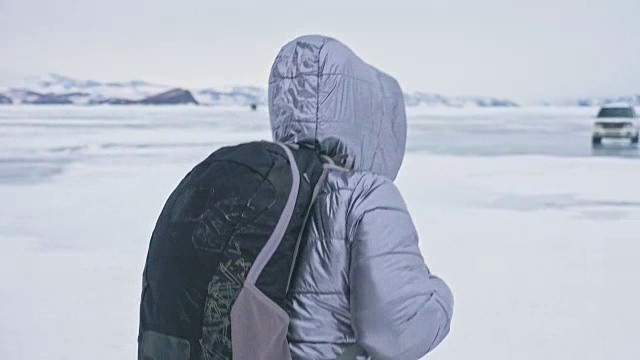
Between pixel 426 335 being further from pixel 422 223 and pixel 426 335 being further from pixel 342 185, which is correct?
pixel 422 223

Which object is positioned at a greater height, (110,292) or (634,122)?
(110,292)

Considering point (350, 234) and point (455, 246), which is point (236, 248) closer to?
point (350, 234)

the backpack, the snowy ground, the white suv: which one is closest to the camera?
the backpack

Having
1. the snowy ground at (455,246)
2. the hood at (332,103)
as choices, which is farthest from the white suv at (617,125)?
the hood at (332,103)

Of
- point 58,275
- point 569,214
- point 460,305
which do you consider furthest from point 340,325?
point 569,214

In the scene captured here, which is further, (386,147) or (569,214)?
(569,214)

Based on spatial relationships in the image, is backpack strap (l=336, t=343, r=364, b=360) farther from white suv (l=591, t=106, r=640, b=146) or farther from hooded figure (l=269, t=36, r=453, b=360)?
white suv (l=591, t=106, r=640, b=146)

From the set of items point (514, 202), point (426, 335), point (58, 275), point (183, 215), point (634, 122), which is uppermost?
point (183, 215)

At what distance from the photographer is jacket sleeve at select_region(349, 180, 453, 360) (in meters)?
1.12

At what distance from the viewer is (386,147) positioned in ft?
4.17

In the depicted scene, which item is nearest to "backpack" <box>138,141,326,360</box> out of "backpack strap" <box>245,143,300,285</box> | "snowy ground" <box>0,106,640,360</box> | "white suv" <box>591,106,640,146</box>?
"backpack strap" <box>245,143,300,285</box>

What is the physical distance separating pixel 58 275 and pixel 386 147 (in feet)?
10.7

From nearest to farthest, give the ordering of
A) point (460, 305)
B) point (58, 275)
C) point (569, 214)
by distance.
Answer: point (460, 305)
point (58, 275)
point (569, 214)

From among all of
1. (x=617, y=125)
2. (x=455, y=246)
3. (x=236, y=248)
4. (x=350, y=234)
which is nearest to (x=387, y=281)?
(x=350, y=234)
